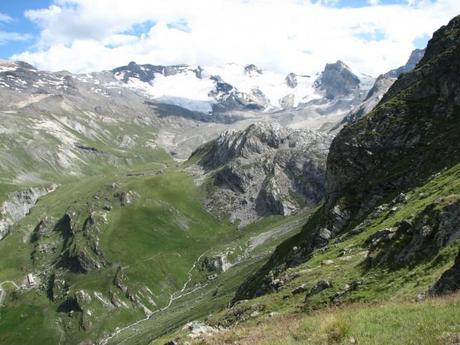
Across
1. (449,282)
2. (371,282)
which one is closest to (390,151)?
(371,282)

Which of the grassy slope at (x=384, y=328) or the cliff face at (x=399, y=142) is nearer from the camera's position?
the grassy slope at (x=384, y=328)

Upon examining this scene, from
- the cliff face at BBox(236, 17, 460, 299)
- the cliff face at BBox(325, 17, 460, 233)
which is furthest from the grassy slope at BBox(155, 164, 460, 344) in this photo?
the cliff face at BBox(325, 17, 460, 233)

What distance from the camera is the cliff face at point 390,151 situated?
253 ft

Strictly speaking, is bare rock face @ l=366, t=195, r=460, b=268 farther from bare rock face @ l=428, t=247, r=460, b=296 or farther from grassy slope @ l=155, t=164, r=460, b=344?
bare rock face @ l=428, t=247, r=460, b=296

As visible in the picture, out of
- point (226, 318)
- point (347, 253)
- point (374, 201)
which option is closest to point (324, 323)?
point (226, 318)

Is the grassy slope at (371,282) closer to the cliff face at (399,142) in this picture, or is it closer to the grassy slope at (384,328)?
the grassy slope at (384,328)

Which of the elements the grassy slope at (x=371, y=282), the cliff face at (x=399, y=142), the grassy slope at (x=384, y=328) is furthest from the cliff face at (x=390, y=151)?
the grassy slope at (x=384, y=328)

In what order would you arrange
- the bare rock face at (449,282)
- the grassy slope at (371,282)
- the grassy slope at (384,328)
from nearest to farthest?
the grassy slope at (384,328)
the grassy slope at (371,282)
the bare rock face at (449,282)

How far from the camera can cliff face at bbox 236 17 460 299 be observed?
77.2m

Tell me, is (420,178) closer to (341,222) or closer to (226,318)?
(341,222)

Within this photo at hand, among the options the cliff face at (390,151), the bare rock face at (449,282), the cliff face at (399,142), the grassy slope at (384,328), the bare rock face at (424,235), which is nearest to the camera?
the grassy slope at (384,328)

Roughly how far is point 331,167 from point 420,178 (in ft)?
82.5

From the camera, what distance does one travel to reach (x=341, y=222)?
82.4 m

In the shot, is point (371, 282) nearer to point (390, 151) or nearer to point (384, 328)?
point (384, 328)
